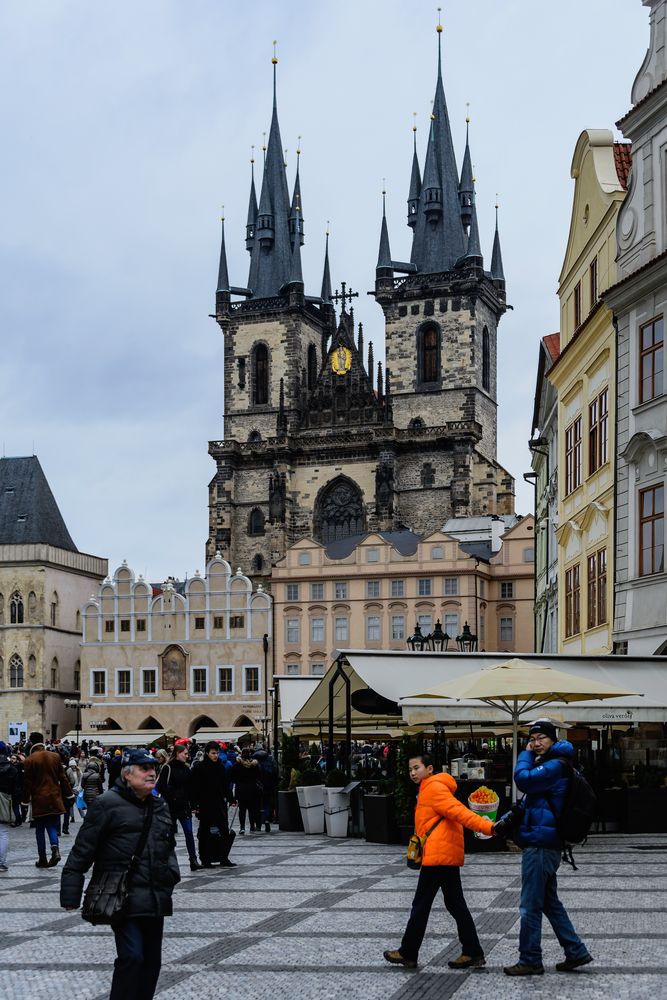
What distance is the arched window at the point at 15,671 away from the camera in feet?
292

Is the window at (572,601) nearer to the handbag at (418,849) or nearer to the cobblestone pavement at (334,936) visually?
the cobblestone pavement at (334,936)

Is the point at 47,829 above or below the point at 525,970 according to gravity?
below

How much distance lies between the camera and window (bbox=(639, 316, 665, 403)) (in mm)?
25859

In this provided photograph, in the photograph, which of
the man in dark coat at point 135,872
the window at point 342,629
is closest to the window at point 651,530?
the man in dark coat at point 135,872

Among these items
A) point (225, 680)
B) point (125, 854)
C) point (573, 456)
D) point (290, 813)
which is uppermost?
point (573, 456)

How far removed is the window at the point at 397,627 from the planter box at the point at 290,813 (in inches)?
2180

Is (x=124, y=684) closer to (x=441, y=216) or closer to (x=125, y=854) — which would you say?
(x=441, y=216)

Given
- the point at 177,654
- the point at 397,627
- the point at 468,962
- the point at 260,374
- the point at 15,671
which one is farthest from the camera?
the point at 260,374

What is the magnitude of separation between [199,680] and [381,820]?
62.5 m

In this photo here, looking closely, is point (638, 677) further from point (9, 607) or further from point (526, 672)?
point (9, 607)

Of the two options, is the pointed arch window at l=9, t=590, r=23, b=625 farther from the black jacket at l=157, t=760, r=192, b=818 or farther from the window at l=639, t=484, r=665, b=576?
the black jacket at l=157, t=760, r=192, b=818

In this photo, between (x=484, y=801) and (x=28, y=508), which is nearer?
(x=484, y=801)

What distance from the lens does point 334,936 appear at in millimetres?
11508

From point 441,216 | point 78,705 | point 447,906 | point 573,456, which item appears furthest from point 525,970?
point 441,216
